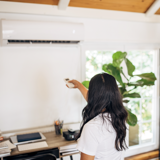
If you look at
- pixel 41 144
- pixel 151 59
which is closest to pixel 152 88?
→ pixel 151 59

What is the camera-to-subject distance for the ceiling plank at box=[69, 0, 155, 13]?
8.01 ft

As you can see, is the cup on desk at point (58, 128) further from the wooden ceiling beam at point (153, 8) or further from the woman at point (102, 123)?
the wooden ceiling beam at point (153, 8)

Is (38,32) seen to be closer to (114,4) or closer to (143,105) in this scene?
(114,4)

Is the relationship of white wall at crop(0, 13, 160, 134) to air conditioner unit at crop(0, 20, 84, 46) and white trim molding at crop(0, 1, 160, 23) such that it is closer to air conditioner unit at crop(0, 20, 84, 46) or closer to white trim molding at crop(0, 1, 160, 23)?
white trim molding at crop(0, 1, 160, 23)

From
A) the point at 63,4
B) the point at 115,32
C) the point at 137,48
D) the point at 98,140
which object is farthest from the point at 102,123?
the point at 137,48

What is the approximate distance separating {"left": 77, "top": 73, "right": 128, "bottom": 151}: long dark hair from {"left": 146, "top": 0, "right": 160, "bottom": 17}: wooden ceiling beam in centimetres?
197

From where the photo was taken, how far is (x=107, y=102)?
1180 millimetres

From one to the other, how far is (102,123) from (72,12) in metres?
1.72

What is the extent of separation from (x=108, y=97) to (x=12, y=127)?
5.20 ft

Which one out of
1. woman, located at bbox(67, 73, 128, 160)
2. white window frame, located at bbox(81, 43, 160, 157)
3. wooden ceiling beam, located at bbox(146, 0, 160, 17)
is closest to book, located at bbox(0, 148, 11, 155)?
woman, located at bbox(67, 73, 128, 160)

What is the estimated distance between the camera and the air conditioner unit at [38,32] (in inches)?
78.1

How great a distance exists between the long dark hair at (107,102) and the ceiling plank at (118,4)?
1.54 metres

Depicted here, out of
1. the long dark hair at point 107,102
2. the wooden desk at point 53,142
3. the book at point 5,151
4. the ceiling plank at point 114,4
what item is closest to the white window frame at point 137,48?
the ceiling plank at point 114,4

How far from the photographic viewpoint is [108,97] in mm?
Result: 1172
